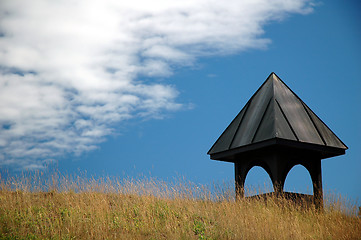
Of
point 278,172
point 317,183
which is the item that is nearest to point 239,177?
point 278,172

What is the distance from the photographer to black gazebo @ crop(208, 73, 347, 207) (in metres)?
11.0

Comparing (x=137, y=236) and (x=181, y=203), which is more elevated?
(x=181, y=203)

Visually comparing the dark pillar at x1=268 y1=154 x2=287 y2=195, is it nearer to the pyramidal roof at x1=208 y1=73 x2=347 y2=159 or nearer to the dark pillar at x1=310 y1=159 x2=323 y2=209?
the pyramidal roof at x1=208 y1=73 x2=347 y2=159

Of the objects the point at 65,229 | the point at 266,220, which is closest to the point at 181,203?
the point at 266,220

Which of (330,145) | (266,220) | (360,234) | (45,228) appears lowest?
(360,234)

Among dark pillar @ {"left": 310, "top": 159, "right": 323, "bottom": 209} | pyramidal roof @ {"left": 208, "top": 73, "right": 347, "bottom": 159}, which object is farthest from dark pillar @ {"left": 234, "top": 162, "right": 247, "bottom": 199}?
dark pillar @ {"left": 310, "top": 159, "right": 323, "bottom": 209}

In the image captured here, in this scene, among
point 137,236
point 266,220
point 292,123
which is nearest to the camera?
point 137,236

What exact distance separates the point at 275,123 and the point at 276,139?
0.60m

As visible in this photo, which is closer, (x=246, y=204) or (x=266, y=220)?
(x=266, y=220)

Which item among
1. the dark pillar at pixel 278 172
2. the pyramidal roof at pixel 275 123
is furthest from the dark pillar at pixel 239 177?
the dark pillar at pixel 278 172

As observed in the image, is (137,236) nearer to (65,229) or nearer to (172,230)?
(172,230)

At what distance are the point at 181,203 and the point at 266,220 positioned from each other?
8.49ft

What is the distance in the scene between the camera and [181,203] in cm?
1185

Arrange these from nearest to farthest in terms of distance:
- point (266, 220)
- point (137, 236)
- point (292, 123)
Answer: point (137, 236) < point (266, 220) < point (292, 123)
